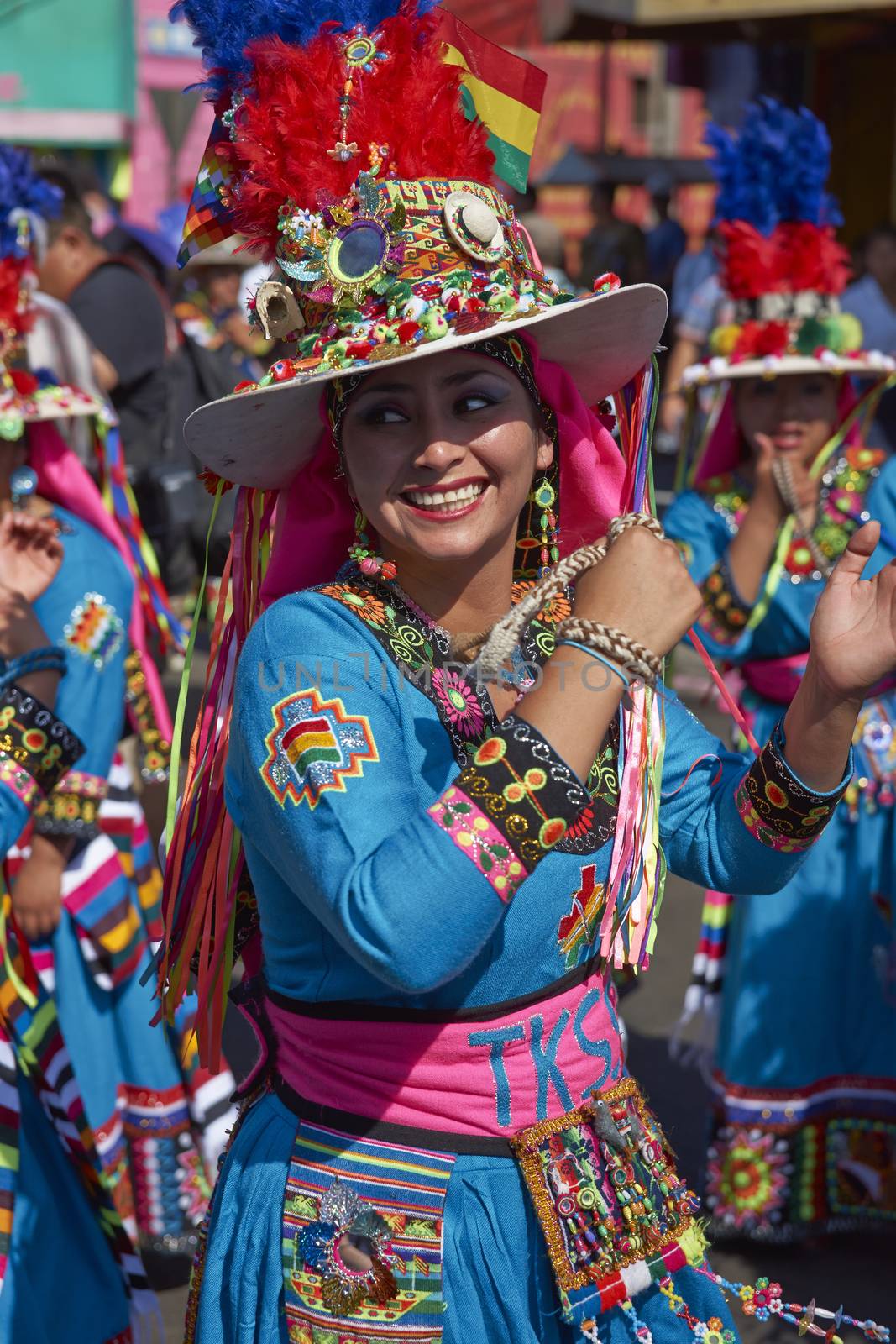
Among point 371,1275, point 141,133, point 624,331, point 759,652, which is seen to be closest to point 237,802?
point 371,1275

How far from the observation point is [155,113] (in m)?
17.1

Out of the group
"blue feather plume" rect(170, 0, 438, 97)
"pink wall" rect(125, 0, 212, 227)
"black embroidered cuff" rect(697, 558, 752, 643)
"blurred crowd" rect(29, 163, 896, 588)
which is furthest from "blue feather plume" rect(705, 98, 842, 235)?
"pink wall" rect(125, 0, 212, 227)

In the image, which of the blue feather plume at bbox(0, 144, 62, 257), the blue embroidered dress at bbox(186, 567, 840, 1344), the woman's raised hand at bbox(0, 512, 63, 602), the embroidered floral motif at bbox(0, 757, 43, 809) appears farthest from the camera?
the blue feather plume at bbox(0, 144, 62, 257)

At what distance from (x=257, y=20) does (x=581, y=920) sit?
1.16m

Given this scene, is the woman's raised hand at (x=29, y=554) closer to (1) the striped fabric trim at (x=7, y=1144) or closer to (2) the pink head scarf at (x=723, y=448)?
(1) the striped fabric trim at (x=7, y=1144)

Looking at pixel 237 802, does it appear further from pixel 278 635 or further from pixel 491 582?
pixel 491 582

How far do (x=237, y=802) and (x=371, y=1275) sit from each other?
57 centimetres

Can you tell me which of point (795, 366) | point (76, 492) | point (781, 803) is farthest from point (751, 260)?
point (781, 803)

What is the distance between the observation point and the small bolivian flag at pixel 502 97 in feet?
7.12

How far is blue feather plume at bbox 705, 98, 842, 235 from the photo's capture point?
13.7ft

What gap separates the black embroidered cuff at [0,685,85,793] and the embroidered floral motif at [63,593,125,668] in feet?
1.75

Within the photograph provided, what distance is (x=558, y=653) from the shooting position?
1.73 m

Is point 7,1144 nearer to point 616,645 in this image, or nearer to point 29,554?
point 29,554

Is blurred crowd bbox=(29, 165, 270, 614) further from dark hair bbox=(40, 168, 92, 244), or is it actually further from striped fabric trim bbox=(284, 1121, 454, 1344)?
striped fabric trim bbox=(284, 1121, 454, 1344)
